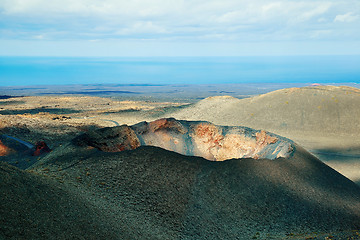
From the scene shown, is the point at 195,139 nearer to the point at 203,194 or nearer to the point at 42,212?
the point at 203,194

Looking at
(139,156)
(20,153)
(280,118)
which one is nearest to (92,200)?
(139,156)

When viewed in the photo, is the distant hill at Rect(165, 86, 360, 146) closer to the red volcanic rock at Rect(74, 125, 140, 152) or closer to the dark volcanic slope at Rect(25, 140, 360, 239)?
the dark volcanic slope at Rect(25, 140, 360, 239)

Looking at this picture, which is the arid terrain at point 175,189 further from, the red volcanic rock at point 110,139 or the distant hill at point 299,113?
the distant hill at point 299,113

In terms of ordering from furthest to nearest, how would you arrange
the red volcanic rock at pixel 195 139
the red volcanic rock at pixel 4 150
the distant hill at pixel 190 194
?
the red volcanic rock at pixel 4 150
the red volcanic rock at pixel 195 139
the distant hill at pixel 190 194

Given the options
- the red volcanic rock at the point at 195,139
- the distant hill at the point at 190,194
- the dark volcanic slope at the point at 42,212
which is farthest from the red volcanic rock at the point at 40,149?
the dark volcanic slope at the point at 42,212

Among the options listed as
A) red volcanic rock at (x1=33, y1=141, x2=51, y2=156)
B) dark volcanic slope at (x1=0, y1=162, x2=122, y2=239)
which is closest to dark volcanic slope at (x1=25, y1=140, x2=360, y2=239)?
dark volcanic slope at (x1=0, y1=162, x2=122, y2=239)

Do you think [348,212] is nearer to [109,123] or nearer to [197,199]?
[197,199]

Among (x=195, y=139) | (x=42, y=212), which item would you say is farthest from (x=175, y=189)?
(x=195, y=139)
